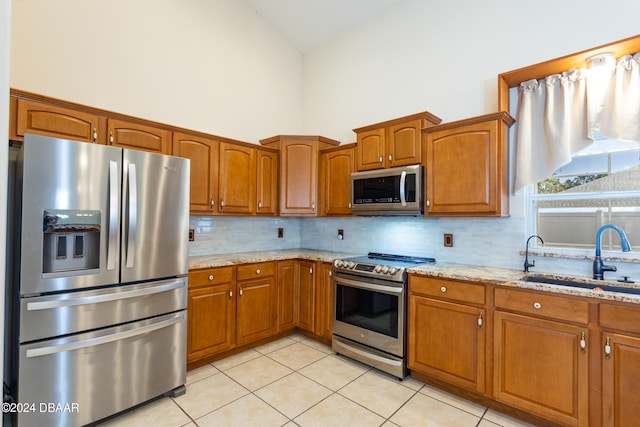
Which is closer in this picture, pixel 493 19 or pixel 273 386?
pixel 273 386

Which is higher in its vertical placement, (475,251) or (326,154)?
(326,154)

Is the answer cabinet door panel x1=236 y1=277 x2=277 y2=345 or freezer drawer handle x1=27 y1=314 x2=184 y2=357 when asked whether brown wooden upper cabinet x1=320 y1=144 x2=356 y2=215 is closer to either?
cabinet door panel x1=236 y1=277 x2=277 y2=345

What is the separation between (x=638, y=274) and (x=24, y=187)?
378 cm

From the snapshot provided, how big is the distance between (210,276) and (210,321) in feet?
1.28

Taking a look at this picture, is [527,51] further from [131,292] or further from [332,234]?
[131,292]

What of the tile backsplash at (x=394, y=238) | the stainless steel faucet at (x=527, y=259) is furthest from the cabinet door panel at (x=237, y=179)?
the stainless steel faucet at (x=527, y=259)

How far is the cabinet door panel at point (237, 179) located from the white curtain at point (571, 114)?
2450mm

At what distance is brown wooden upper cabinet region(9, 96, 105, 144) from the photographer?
2.04m

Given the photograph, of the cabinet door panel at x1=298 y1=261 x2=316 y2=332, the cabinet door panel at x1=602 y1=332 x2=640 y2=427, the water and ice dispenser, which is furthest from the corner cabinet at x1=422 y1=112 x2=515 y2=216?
the water and ice dispenser

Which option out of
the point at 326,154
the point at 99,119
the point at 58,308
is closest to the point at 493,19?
the point at 326,154

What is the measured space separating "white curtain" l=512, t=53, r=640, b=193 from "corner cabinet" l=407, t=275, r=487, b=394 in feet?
3.35

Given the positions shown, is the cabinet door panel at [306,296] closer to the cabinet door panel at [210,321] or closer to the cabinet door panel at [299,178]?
the cabinet door panel at [299,178]

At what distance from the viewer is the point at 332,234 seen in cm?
399

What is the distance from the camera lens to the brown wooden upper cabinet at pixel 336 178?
134 inches
